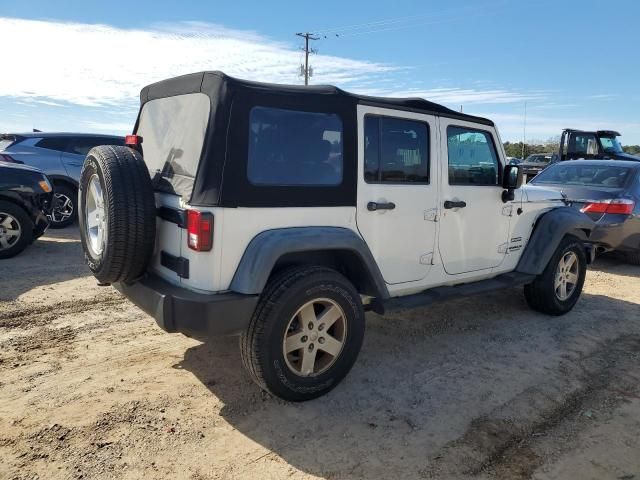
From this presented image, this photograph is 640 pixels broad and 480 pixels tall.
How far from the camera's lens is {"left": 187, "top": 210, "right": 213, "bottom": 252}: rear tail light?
2.86m

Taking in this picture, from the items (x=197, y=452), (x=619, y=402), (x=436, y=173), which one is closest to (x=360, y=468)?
(x=197, y=452)

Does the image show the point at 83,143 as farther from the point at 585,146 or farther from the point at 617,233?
the point at 585,146

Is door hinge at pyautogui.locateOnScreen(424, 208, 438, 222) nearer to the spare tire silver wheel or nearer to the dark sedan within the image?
the spare tire silver wheel

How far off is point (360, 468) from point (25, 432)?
6.19 feet

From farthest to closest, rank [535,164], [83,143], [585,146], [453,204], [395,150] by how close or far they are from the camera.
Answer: [535,164] → [585,146] → [83,143] → [453,204] → [395,150]

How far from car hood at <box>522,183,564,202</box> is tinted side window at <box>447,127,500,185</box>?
55cm

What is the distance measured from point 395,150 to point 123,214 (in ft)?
6.35

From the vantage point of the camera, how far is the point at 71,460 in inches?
104

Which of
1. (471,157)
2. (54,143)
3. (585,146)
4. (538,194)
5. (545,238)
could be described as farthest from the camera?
(585,146)

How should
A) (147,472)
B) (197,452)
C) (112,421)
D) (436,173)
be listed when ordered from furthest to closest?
(436,173) < (112,421) < (197,452) < (147,472)

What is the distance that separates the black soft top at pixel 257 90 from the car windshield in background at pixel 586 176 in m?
4.18

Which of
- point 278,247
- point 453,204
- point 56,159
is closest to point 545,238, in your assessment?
Result: point 453,204

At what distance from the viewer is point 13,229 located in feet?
22.4

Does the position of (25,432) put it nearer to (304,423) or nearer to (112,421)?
(112,421)
